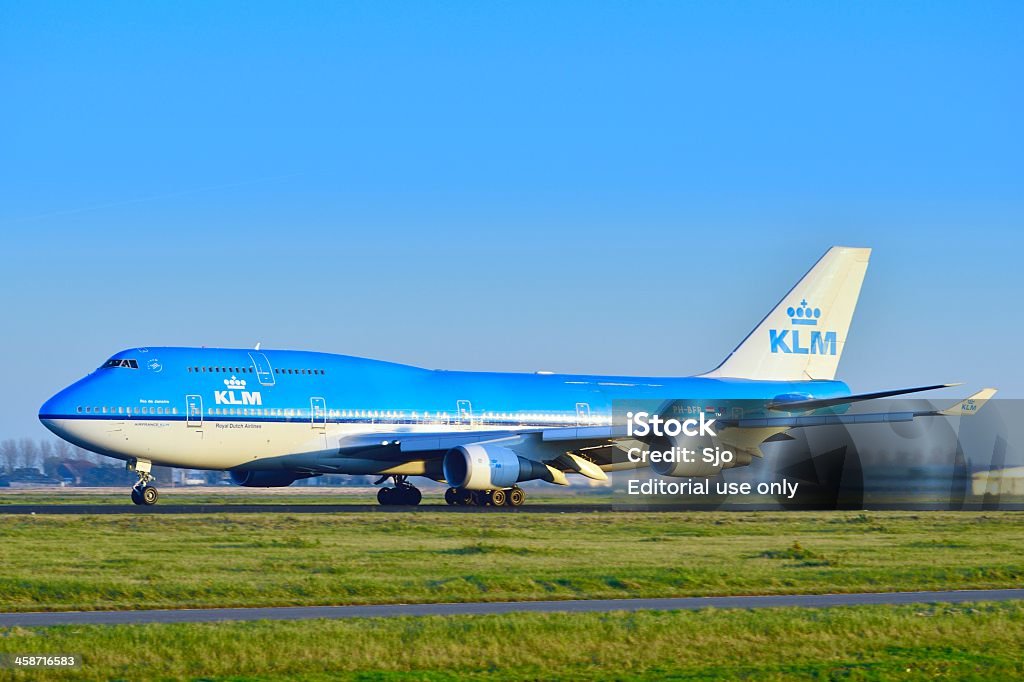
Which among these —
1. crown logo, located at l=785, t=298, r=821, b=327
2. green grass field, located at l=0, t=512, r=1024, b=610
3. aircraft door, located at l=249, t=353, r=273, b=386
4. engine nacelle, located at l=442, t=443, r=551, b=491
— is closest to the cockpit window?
aircraft door, located at l=249, t=353, r=273, b=386

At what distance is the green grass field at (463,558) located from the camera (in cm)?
2255

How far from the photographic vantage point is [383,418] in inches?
1875

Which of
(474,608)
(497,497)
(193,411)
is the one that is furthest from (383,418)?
(474,608)

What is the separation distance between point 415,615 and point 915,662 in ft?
22.7

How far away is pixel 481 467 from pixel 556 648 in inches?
1081

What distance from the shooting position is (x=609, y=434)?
46656 mm

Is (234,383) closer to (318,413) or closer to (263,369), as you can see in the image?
(263,369)

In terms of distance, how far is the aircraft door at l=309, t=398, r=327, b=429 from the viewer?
46156 millimetres

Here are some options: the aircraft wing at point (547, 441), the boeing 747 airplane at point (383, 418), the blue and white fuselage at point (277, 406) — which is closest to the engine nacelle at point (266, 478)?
the boeing 747 airplane at point (383, 418)

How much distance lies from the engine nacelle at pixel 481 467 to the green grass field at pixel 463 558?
2.83m

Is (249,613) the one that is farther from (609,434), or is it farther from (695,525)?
(609,434)

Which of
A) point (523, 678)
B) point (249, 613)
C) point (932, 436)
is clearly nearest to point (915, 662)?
point (523, 678)

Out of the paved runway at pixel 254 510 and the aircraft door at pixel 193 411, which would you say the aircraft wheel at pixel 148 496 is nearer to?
the paved runway at pixel 254 510

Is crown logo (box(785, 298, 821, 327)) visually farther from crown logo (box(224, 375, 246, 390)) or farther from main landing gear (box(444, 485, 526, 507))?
crown logo (box(224, 375, 246, 390))
